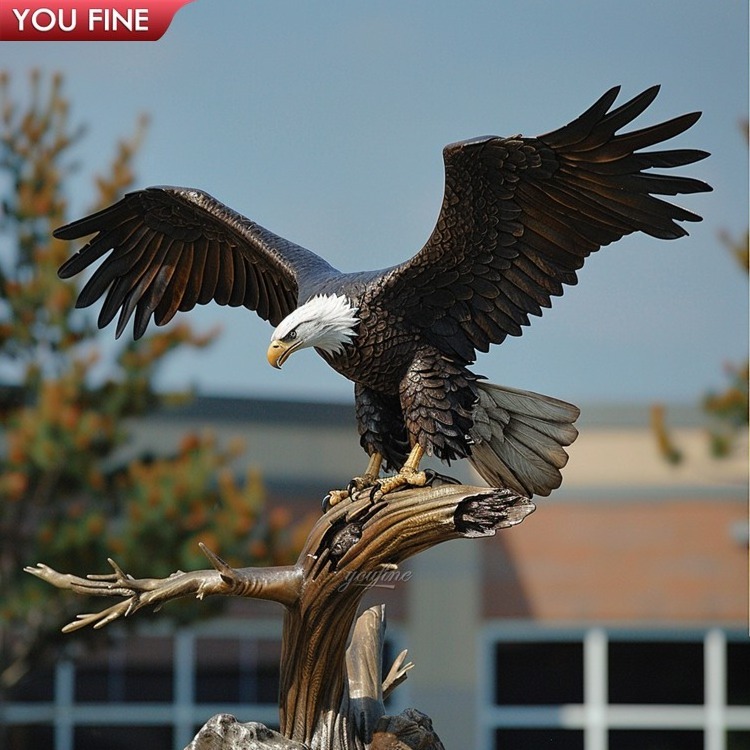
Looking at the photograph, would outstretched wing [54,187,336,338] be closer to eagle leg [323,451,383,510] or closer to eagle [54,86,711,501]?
eagle [54,86,711,501]

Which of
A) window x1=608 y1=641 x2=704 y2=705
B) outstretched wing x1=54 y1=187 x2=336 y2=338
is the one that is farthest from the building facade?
outstretched wing x1=54 y1=187 x2=336 y2=338

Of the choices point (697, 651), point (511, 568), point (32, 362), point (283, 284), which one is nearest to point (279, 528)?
point (32, 362)

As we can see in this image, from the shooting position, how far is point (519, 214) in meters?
3.26

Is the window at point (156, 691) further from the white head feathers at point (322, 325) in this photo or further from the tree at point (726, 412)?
the white head feathers at point (322, 325)

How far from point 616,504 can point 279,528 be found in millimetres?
2939

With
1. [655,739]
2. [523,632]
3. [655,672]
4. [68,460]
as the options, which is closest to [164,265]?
[68,460]

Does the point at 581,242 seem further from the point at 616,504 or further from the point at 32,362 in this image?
the point at 616,504

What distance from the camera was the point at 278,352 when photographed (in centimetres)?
331

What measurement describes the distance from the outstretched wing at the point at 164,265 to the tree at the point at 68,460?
13.1ft

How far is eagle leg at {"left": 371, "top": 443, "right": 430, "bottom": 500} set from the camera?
10.8 feet

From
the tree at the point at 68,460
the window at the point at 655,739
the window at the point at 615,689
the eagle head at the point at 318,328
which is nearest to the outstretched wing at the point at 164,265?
the eagle head at the point at 318,328

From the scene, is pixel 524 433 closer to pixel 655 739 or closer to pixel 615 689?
pixel 615 689

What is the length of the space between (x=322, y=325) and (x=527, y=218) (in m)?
0.54

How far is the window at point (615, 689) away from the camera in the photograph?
33.0 ft
